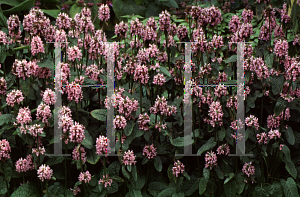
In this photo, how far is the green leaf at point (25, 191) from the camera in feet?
8.51

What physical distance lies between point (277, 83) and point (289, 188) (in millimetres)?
740

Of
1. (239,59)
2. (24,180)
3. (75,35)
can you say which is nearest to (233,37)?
(239,59)

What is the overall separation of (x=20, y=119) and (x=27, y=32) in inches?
33.5

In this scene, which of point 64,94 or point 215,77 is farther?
point 215,77

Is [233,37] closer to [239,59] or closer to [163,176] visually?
[239,59]

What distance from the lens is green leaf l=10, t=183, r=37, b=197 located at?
8.51 feet

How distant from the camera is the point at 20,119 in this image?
2.28 metres

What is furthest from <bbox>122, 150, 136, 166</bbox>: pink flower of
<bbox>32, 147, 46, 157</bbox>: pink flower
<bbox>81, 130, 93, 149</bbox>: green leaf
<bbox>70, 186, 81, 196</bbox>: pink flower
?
<bbox>32, 147, 46, 157</bbox>: pink flower

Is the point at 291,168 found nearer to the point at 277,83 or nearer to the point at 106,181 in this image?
the point at 277,83

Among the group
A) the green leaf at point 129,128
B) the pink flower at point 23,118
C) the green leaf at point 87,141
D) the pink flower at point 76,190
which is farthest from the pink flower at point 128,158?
the pink flower at point 23,118

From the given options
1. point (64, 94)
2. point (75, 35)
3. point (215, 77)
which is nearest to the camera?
point (64, 94)

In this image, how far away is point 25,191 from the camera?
2.61 meters

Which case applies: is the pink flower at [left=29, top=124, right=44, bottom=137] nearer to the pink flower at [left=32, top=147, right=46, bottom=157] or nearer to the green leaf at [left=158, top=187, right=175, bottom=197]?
the pink flower at [left=32, top=147, right=46, bottom=157]

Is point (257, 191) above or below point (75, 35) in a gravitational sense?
below
